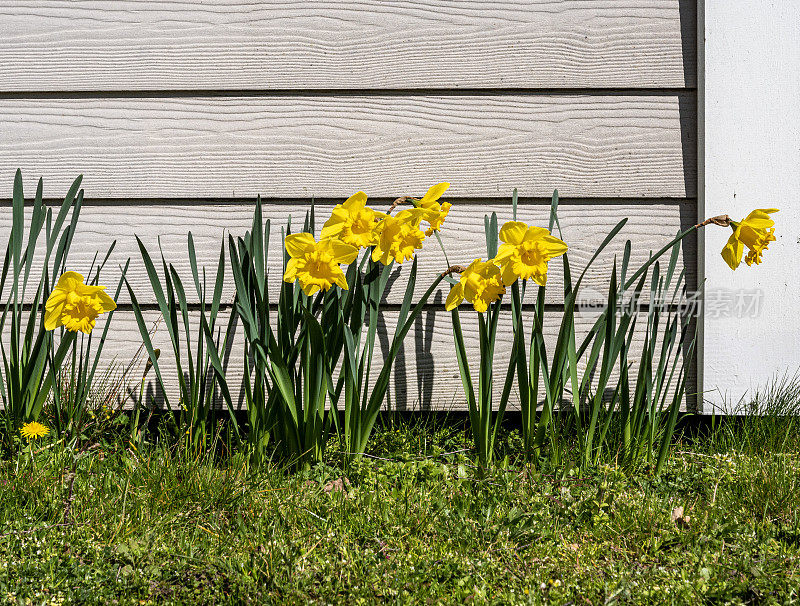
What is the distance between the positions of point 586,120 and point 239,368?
1378 millimetres

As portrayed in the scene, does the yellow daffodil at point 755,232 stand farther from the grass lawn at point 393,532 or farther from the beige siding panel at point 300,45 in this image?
the beige siding panel at point 300,45

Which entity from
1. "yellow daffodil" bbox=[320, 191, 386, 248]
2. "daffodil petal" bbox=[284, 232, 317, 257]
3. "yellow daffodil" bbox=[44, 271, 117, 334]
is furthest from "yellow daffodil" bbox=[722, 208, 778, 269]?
"yellow daffodil" bbox=[44, 271, 117, 334]

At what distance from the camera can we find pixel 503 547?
120 centimetres

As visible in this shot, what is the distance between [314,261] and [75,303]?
61 cm

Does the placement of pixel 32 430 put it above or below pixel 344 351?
below

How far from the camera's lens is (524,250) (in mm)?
1359

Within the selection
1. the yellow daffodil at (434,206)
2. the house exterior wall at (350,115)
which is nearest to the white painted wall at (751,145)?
the house exterior wall at (350,115)

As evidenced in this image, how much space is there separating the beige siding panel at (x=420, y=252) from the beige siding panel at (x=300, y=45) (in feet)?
1.30

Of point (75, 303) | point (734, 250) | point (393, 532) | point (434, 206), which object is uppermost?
point (434, 206)

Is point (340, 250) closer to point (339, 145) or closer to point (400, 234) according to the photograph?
point (400, 234)

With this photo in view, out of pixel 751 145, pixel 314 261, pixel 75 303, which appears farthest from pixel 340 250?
pixel 751 145

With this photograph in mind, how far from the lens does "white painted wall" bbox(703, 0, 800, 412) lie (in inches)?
69.9

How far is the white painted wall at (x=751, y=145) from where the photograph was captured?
Result: 5.82 feet

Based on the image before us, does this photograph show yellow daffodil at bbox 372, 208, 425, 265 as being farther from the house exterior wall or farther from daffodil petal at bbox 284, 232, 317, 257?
the house exterior wall
